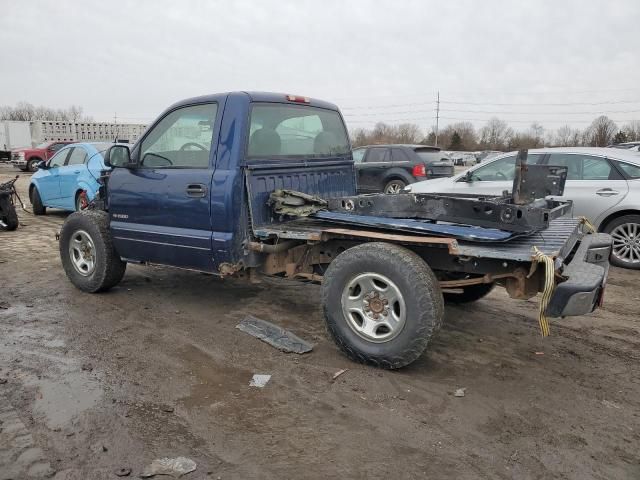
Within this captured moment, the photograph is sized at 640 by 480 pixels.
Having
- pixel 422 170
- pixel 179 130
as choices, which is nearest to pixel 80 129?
pixel 422 170

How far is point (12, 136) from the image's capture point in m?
33.8

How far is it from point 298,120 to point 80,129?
35.4 metres

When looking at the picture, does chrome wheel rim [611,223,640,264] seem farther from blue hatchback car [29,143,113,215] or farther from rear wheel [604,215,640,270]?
blue hatchback car [29,143,113,215]

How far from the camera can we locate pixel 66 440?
285 cm

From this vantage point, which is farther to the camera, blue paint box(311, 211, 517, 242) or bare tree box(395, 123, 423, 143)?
bare tree box(395, 123, 423, 143)

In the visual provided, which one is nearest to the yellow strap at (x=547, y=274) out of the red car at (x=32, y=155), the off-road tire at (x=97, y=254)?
the off-road tire at (x=97, y=254)

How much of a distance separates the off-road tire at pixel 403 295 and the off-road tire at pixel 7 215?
7.86 m

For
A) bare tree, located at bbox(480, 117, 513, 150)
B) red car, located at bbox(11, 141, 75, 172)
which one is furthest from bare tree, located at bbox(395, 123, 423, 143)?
red car, located at bbox(11, 141, 75, 172)

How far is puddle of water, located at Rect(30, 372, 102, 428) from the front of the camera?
10.3 feet

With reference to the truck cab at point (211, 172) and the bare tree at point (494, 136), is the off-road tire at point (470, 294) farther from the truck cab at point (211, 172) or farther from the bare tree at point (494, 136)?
the bare tree at point (494, 136)

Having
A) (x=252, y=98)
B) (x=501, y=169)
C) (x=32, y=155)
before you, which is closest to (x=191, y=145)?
(x=252, y=98)

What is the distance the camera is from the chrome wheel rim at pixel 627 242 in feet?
22.4

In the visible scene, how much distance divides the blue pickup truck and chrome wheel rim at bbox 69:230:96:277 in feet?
0.04

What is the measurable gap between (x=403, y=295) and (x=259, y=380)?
3.81ft
